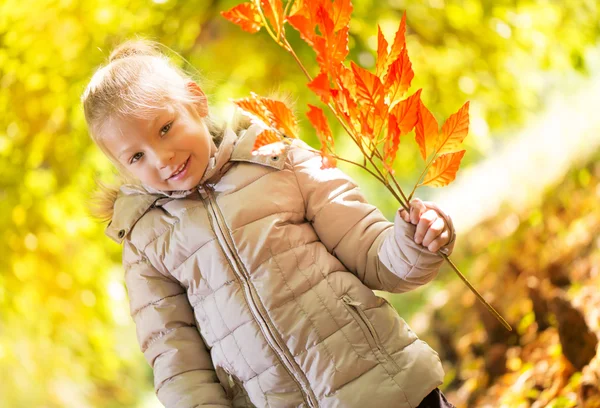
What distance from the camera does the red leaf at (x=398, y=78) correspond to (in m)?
0.73

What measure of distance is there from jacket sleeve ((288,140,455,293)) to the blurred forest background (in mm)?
675

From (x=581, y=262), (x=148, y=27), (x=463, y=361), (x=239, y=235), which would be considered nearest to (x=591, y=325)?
(x=581, y=262)

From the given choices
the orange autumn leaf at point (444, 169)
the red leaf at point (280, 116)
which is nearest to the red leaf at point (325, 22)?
the red leaf at point (280, 116)

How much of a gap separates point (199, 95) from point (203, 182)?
0.47 ft

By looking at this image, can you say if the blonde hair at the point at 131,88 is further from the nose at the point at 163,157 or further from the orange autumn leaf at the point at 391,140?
the orange autumn leaf at the point at 391,140

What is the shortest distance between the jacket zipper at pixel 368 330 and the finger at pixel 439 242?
0.57 feet

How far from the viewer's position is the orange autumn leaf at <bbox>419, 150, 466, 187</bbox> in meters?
0.74

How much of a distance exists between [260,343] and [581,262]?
3.36ft

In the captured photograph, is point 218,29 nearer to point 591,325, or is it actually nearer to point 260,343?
point 260,343

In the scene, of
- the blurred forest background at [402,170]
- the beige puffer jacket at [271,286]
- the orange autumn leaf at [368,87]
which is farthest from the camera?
the blurred forest background at [402,170]

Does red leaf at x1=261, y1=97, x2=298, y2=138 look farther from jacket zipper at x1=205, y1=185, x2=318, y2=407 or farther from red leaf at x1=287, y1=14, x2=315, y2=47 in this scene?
jacket zipper at x1=205, y1=185, x2=318, y2=407

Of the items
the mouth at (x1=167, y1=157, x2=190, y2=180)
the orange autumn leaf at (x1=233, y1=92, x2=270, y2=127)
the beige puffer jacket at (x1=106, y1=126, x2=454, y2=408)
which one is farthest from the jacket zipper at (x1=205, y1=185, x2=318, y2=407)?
the orange autumn leaf at (x1=233, y1=92, x2=270, y2=127)

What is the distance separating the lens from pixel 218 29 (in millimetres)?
1759

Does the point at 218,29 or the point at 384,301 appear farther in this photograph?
the point at 218,29
